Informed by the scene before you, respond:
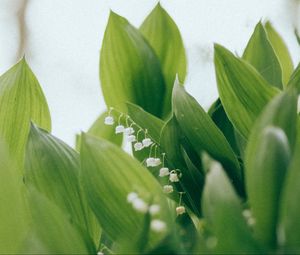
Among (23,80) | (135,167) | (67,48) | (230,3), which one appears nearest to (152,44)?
(23,80)

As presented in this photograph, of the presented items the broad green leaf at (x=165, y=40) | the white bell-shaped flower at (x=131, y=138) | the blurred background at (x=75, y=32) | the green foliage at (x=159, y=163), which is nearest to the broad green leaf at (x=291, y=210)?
the green foliage at (x=159, y=163)

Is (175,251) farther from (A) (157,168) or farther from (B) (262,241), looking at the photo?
(A) (157,168)

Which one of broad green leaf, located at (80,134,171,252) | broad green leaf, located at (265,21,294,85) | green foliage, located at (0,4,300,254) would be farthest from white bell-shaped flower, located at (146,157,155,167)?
broad green leaf, located at (265,21,294,85)

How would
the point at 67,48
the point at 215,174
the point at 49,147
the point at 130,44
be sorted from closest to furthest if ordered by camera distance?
the point at 215,174 → the point at 49,147 → the point at 130,44 → the point at 67,48

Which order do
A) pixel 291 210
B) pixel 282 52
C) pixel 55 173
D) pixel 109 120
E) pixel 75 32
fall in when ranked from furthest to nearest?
pixel 75 32 → pixel 282 52 → pixel 109 120 → pixel 55 173 → pixel 291 210

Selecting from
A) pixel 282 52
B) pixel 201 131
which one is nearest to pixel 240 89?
pixel 201 131

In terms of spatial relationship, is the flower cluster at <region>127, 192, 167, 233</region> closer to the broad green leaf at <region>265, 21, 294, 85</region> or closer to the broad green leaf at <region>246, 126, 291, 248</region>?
the broad green leaf at <region>246, 126, 291, 248</region>

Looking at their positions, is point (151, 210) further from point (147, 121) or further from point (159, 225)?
point (147, 121)
